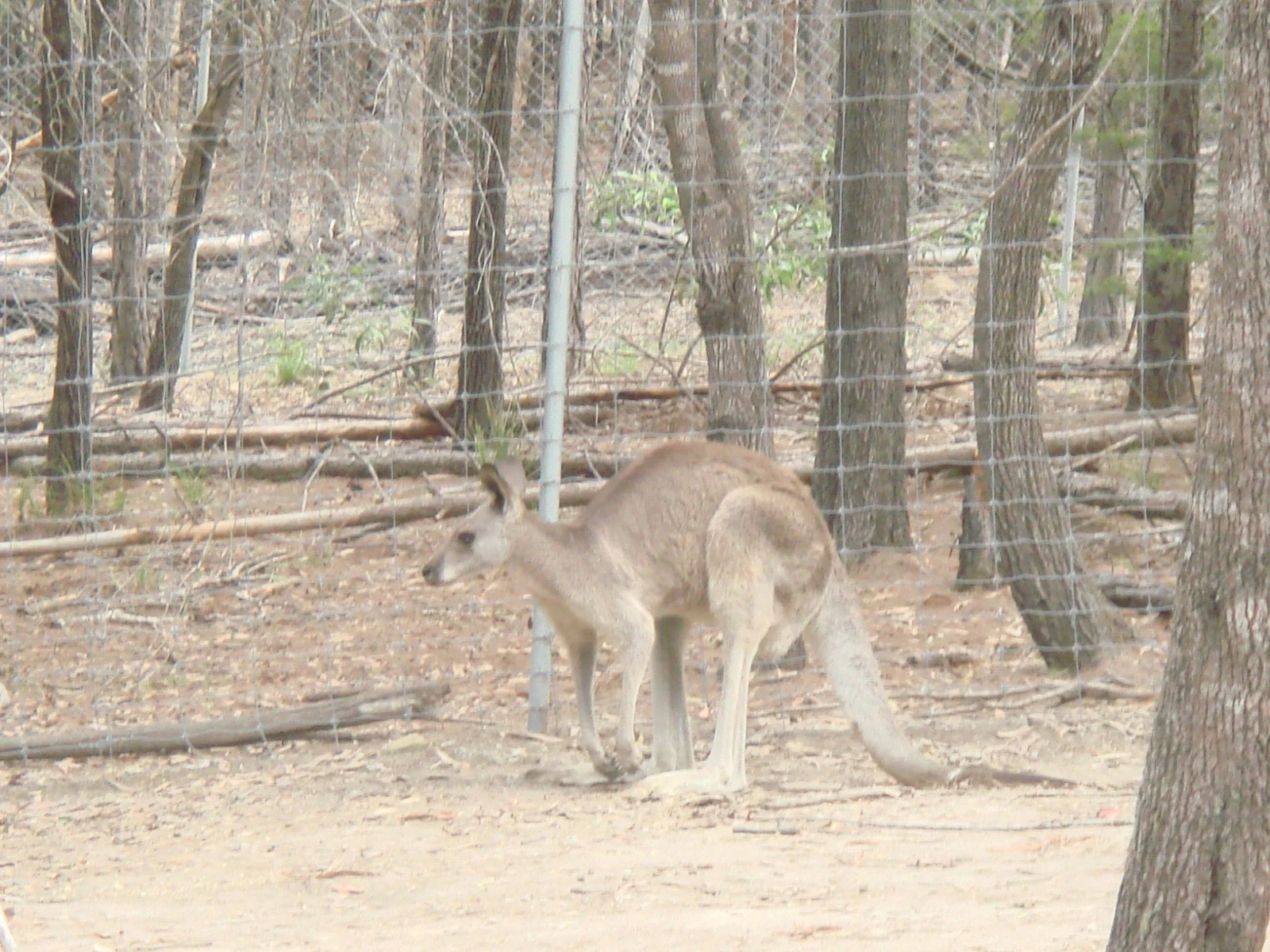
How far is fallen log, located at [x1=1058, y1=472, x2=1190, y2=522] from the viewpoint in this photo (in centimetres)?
802

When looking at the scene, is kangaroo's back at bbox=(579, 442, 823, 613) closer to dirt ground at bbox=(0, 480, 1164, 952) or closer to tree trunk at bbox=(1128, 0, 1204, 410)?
dirt ground at bbox=(0, 480, 1164, 952)

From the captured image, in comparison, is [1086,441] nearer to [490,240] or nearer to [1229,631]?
[490,240]

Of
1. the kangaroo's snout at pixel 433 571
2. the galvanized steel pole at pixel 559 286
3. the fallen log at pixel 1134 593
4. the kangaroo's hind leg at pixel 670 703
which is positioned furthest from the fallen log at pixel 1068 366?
the kangaroo's snout at pixel 433 571

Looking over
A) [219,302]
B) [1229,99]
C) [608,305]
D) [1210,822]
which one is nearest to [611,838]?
[1210,822]

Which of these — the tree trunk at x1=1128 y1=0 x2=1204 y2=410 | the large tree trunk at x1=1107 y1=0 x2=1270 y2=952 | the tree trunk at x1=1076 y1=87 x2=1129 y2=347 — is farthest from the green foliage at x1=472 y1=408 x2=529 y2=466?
the large tree trunk at x1=1107 y1=0 x2=1270 y2=952

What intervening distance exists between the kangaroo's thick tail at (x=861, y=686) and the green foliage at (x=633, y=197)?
345 cm

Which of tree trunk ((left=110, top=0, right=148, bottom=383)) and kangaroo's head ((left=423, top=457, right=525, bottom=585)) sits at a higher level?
tree trunk ((left=110, top=0, right=148, bottom=383))

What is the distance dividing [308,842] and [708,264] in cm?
262

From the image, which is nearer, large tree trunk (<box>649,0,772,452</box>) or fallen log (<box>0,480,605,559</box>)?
large tree trunk (<box>649,0,772,452</box>)

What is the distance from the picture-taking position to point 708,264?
22.0 ft

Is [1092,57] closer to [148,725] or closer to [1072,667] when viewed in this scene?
[1072,667]

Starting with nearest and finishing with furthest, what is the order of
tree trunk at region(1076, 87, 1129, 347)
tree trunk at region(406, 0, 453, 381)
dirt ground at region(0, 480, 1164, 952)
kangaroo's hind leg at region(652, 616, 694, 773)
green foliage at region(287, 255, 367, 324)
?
dirt ground at region(0, 480, 1164, 952)
kangaroo's hind leg at region(652, 616, 694, 773)
tree trunk at region(406, 0, 453, 381)
green foliage at region(287, 255, 367, 324)
tree trunk at region(1076, 87, 1129, 347)

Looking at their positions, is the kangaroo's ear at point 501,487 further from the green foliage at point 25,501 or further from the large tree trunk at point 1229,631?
the green foliage at point 25,501

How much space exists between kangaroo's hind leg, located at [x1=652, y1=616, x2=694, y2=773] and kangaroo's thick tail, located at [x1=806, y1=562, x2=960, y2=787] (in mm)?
492
